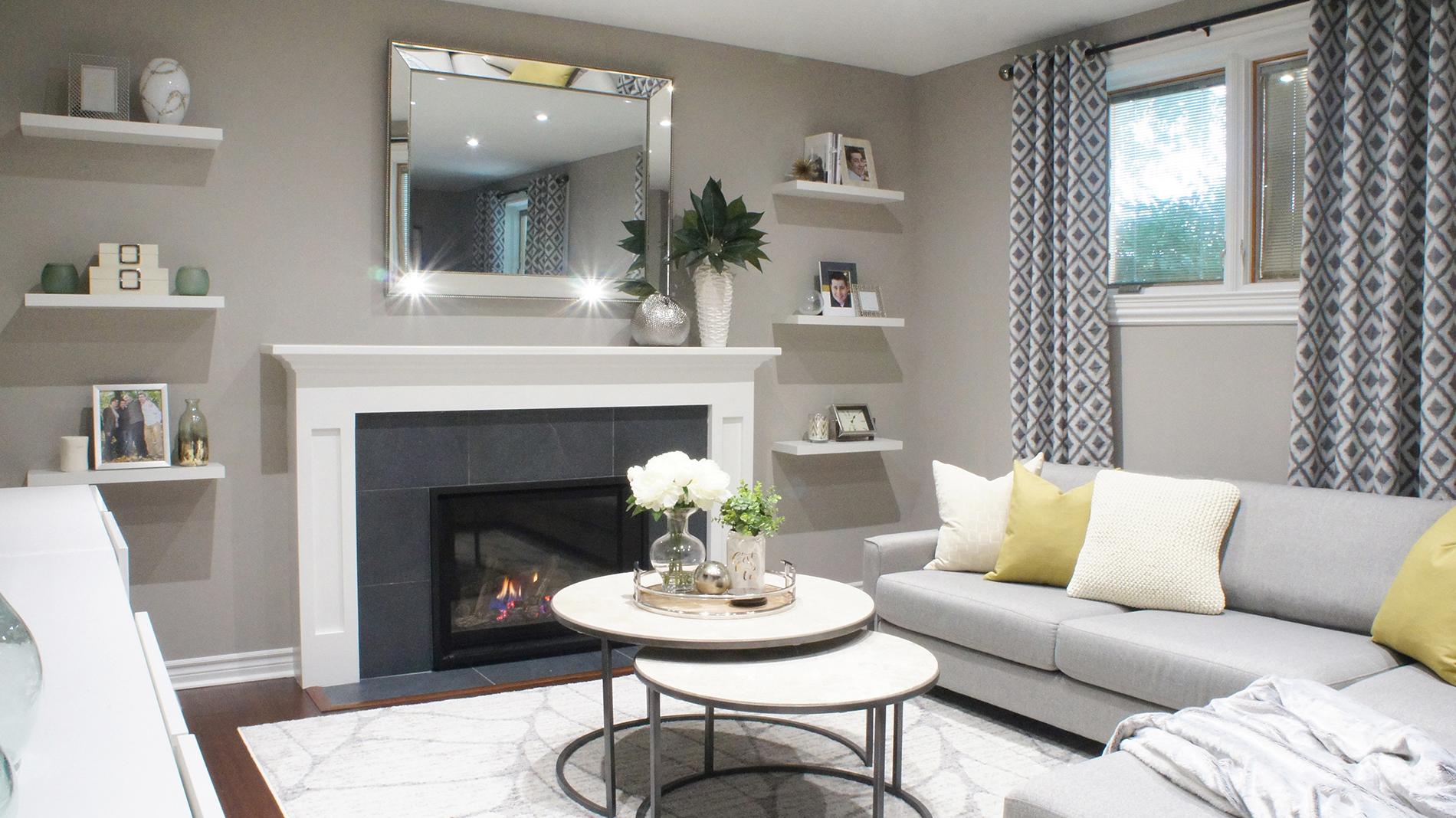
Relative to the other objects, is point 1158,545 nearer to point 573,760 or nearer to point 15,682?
point 573,760

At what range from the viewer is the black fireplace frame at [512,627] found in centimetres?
397

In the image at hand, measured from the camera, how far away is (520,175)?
4.15 meters

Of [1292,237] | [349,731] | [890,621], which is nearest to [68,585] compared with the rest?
[349,731]

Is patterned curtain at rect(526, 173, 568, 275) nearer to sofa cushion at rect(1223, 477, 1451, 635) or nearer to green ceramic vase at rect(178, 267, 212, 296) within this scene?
green ceramic vase at rect(178, 267, 212, 296)

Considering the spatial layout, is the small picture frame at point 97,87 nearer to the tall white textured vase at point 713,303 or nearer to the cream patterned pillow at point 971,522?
the tall white textured vase at point 713,303

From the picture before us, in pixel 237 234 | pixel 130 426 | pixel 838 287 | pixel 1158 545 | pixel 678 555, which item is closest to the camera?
pixel 678 555

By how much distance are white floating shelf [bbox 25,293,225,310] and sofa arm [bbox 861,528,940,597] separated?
2.34 metres

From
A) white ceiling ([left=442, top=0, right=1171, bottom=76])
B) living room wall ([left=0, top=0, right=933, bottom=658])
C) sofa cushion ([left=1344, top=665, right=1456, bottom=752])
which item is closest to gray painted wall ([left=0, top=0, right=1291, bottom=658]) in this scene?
living room wall ([left=0, top=0, right=933, bottom=658])

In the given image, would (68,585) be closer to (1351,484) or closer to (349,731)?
(349,731)

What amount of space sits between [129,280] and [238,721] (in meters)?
1.45

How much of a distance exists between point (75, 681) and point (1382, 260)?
352 cm

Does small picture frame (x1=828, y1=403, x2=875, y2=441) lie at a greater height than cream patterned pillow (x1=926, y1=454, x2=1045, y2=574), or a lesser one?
greater

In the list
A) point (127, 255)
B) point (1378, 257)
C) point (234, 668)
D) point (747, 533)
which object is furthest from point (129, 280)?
point (1378, 257)

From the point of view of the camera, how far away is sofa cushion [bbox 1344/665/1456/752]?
7.66 feet
